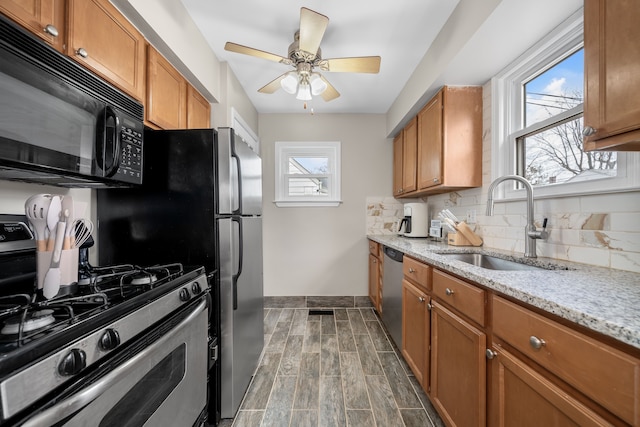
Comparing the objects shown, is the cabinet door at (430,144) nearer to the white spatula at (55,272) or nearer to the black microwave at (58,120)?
the black microwave at (58,120)

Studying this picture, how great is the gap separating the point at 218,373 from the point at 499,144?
2435 mm

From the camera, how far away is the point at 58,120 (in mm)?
812

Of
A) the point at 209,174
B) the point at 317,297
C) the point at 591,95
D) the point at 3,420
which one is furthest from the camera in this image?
the point at 317,297

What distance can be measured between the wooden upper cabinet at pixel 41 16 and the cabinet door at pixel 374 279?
2762 mm

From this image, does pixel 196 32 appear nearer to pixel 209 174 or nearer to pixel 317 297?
pixel 209 174

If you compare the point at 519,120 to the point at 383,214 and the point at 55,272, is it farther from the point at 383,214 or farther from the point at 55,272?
the point at 55,272

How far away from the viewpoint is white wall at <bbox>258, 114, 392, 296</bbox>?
329 centimetres

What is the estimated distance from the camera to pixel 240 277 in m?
1.54

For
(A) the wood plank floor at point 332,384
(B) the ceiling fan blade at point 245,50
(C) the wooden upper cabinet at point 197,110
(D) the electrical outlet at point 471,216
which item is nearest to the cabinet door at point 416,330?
(A) the wood plank floor at point 332,384

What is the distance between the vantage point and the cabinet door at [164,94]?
1.44 meters

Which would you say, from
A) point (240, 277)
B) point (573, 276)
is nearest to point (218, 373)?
point (240, 277)

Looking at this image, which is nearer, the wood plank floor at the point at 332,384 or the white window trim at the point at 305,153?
the wood plank floor at the point at 332,384

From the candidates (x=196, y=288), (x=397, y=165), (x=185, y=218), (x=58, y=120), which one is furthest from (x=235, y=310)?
(x=397, y=165)

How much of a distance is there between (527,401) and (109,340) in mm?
1269
